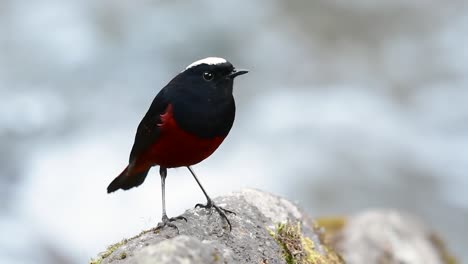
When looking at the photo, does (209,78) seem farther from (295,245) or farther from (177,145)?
(295,245)

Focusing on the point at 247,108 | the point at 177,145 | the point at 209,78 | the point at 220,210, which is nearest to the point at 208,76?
the point at 209,78

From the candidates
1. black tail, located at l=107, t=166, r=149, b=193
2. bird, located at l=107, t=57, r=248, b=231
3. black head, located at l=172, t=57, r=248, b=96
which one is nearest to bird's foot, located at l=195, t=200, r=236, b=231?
bird, located at l=107, t=57, r=248, b=231

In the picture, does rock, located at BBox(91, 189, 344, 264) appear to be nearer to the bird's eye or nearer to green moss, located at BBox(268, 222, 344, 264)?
green moss, located at BBox(268, 222, 344, 264)

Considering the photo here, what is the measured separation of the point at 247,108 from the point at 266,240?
34.3 feet

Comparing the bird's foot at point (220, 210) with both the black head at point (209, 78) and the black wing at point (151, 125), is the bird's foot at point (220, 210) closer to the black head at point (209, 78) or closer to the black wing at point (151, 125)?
the black wing at point (151, 125)

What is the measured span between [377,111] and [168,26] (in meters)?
5.39

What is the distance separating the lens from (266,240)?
4453 millimetres

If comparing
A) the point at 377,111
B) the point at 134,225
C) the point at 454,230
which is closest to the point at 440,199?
the point at 454,230

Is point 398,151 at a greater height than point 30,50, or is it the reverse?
point 398,151

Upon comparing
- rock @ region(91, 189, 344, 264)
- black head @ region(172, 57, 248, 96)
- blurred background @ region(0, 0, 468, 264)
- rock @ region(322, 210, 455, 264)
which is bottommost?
rock @ region(91, 189, 344, 264)

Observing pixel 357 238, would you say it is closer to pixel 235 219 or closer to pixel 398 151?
pixel 235 219

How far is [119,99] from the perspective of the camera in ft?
48.7

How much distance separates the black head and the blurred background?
21.9ft

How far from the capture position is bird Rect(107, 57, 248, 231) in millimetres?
4426
